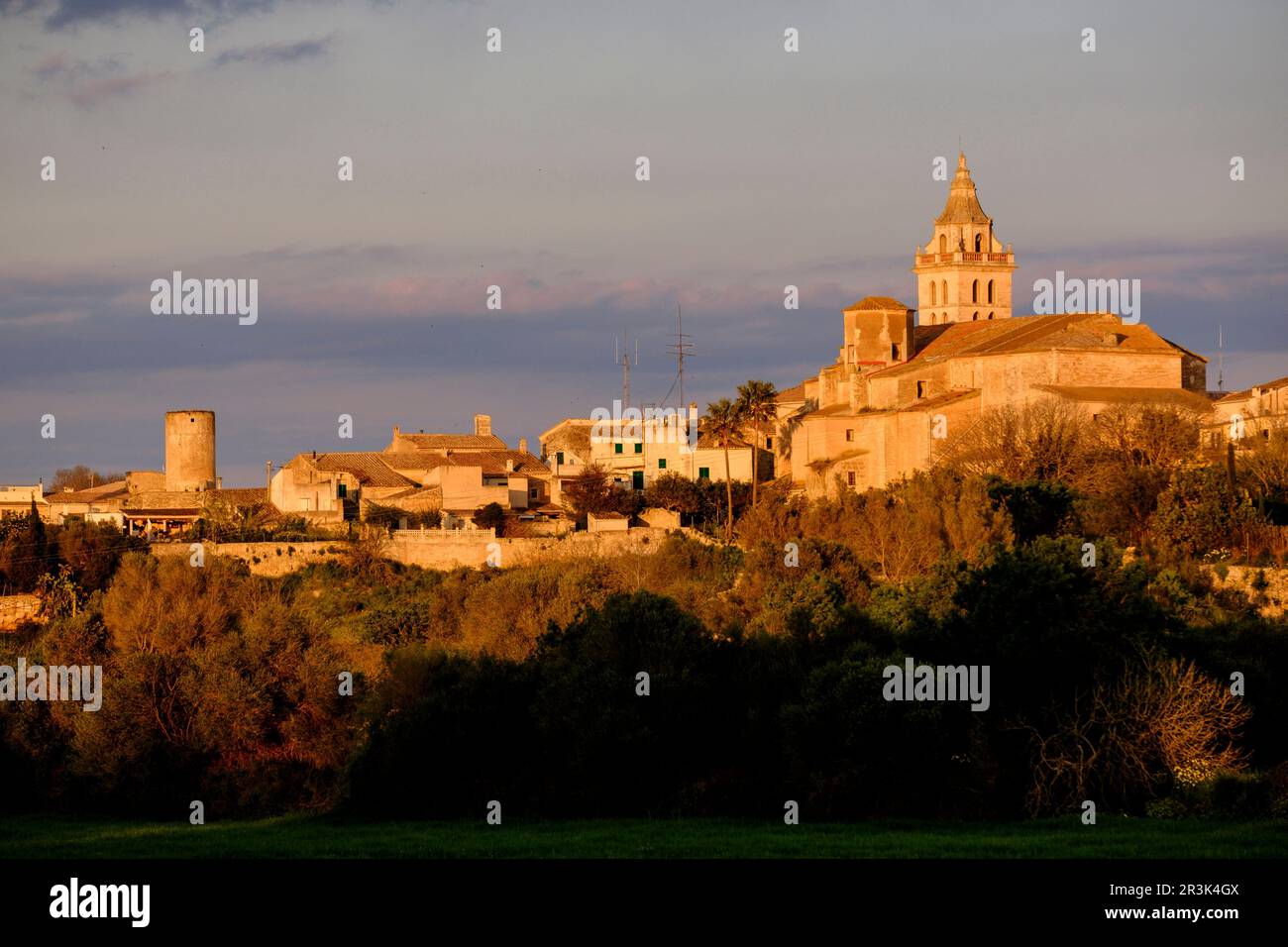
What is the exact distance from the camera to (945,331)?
57031mm

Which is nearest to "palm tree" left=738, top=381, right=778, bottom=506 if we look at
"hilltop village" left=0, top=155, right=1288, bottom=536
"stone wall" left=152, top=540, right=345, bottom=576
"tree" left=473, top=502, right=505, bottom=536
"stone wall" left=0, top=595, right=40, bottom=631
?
"hilltop village" left=0, top=155, right=1288, bottom=536

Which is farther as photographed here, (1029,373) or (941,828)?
(1029,373)

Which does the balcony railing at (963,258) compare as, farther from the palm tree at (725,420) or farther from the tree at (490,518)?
the tree at (490,518)

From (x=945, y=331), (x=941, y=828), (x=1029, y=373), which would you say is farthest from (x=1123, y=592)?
(x=945, y=331)

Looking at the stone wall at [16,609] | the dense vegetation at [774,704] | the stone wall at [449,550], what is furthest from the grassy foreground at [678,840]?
the stone wall at [449,550]

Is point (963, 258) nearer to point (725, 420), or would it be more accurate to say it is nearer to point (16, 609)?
point (725, 420)

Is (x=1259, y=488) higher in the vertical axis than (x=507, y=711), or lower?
higher

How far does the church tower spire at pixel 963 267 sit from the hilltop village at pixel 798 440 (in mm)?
17596

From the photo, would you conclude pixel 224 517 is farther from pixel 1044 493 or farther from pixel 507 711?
pixel 507 711

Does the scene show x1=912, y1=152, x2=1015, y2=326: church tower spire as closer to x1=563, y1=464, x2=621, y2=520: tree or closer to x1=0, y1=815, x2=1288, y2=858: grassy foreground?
x1=563, y1=464, x2=621, y2=520: tree

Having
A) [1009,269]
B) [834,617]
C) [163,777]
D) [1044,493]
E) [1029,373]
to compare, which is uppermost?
[1009,269]

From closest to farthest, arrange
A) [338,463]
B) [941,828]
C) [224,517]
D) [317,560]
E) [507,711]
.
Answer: [941,828], [507,711], [317,560], [224,517], [338,463]

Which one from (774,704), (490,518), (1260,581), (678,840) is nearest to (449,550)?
(490,518)

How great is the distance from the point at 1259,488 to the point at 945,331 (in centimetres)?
2555
